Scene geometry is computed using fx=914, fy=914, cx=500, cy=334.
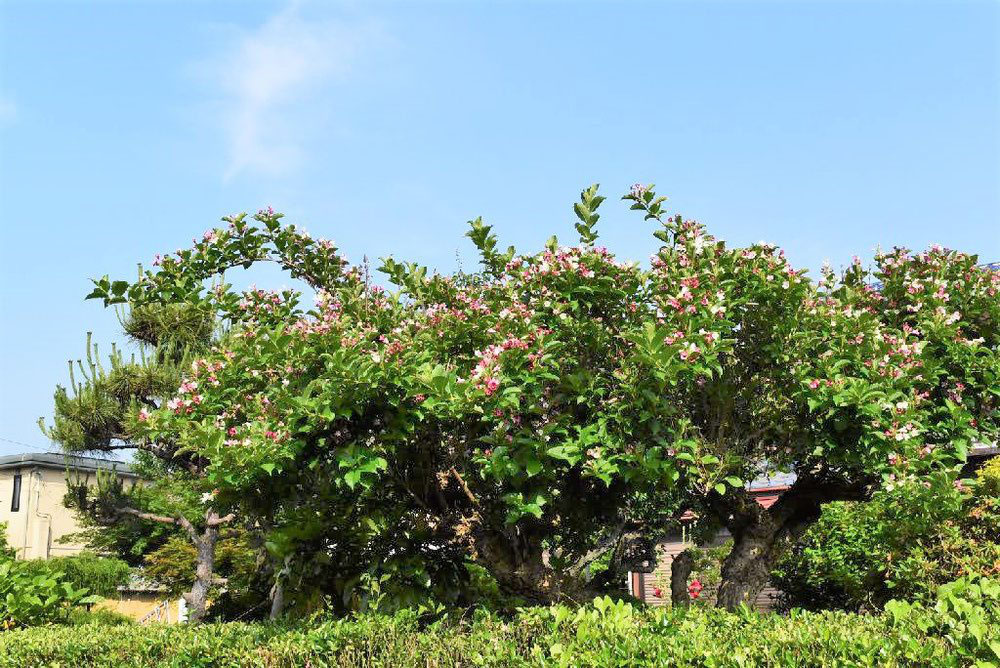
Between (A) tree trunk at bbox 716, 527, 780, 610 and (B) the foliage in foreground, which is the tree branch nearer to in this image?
(B) the foliage in foreground

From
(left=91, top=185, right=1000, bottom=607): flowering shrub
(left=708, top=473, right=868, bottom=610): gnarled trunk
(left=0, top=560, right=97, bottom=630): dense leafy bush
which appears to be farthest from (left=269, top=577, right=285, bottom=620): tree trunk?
(left=708, top=473, right=868, bottom=610): gnarled trunk

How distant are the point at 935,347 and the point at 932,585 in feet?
12.3

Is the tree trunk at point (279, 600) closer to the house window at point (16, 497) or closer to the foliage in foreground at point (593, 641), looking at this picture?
the foliage in foreground at point (593, 641)

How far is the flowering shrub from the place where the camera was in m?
5.95

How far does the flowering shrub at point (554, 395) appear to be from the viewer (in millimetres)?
5949

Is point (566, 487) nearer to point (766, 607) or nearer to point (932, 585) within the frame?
point (932, 585)

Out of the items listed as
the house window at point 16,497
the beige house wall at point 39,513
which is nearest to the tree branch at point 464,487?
the beige house wall at point 39,513

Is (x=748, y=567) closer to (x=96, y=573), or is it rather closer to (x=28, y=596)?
(x=28, y=596)

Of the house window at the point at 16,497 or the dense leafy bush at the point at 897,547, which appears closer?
the dense leafy bush at the point at 897,547

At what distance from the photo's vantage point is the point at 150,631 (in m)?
6.98

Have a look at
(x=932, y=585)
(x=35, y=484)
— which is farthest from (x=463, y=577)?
(x=35, y=484)

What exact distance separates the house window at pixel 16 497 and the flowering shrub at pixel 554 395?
3926cm

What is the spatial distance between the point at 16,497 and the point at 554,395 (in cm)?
4251

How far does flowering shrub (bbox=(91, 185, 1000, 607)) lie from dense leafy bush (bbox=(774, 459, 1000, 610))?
15.0 inches
